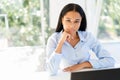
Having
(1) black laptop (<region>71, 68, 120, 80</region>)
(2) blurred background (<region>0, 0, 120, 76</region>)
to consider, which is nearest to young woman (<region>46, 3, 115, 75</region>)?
(1) black laptop (<region>71, 68, 120, 80</region>)

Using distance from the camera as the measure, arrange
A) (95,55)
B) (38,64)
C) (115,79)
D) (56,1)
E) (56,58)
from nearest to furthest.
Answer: (115,79), (56,58), (95,55), (56,1), (38,64)

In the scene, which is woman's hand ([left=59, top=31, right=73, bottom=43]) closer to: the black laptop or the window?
the black laptop

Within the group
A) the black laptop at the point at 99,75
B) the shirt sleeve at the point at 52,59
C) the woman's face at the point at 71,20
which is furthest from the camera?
the woman's face at the point at 71,20

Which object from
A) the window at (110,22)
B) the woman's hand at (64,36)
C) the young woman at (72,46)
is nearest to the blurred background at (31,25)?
the window at (110,22)

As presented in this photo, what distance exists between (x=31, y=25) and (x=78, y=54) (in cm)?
128

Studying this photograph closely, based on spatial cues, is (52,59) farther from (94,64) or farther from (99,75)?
(99,75)

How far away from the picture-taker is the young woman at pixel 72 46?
155 centimetres

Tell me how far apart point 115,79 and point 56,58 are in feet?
2.24

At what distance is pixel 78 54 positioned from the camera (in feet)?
5.58

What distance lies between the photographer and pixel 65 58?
1688 mm

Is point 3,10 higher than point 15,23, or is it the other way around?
point 3,10

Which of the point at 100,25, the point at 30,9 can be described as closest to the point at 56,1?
the point at 30,9

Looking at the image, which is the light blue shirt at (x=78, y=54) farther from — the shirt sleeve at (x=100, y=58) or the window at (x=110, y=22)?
the window at (x=110, y=22)

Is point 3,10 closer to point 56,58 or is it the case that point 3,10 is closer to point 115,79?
point 56,58
